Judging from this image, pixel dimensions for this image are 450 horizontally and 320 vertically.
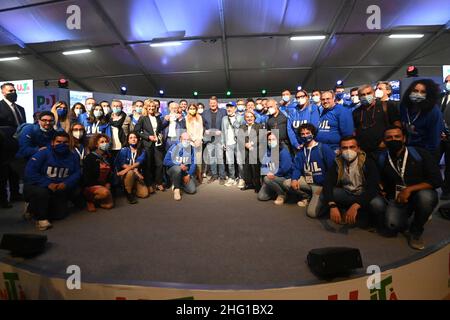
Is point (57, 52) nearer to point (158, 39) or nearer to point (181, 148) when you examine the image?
point (158, 39)

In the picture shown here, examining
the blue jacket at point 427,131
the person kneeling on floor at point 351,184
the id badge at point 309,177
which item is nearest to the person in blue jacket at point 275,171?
the id badge at point 309,177

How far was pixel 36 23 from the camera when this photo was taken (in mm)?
7059

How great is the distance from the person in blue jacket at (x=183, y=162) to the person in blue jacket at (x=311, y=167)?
5.86 feet

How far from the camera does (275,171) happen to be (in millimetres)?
3764

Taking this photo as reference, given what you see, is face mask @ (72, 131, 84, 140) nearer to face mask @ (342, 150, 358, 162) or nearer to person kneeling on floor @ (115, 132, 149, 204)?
person kneeling on floor @ (115, 132, 149, 204)

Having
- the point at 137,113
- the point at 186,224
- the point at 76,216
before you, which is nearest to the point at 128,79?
the point at 137,113

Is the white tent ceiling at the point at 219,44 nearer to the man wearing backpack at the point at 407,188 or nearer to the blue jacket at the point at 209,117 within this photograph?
the blue jacket at the point at 209,117

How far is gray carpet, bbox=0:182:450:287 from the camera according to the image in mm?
1737

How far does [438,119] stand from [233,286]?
2.52 metres

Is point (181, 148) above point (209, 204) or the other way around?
above

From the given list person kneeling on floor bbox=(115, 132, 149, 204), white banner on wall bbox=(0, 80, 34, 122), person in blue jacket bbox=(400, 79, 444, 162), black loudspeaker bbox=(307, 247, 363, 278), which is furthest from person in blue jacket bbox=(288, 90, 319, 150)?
white banner on wall bbox=(0, 80, 34, 122)

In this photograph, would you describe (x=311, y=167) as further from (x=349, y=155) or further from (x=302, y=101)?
(x=302, y=101)

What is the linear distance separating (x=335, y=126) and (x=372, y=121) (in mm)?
427

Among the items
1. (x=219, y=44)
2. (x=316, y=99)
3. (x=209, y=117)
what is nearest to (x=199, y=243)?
(x=209, y=117)
